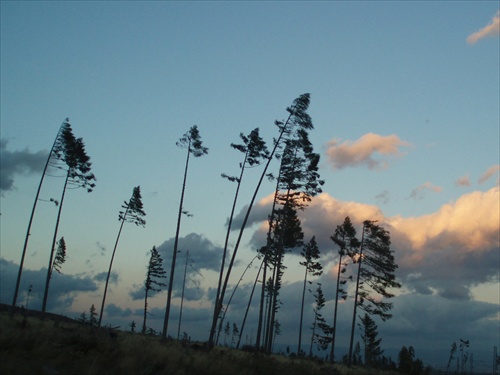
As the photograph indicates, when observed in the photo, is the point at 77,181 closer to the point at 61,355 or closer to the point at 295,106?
the point at 295,106

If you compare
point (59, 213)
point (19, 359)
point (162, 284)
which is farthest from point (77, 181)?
point (162, 284)

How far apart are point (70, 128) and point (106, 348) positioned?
81.9 feet

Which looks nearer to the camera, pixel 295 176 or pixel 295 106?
pixel 295 106

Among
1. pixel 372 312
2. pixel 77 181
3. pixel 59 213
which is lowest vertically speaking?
pixel 372 312

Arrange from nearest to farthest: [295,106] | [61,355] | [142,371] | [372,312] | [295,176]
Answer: [61,355] < [142,371] < [295,106] < [295,176] < [372,312]

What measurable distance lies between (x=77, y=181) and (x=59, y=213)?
9.37 ft

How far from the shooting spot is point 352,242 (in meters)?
42.9

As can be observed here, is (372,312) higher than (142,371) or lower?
higher

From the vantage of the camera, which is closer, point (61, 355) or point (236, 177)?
point (61, 355)

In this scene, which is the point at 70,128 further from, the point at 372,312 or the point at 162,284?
the point at 162,284

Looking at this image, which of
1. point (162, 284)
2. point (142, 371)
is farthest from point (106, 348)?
point (162, 284)

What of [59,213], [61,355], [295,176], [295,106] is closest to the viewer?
[61,355]

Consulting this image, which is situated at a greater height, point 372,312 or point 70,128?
point 70,128

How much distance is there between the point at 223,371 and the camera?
54.0 ft
